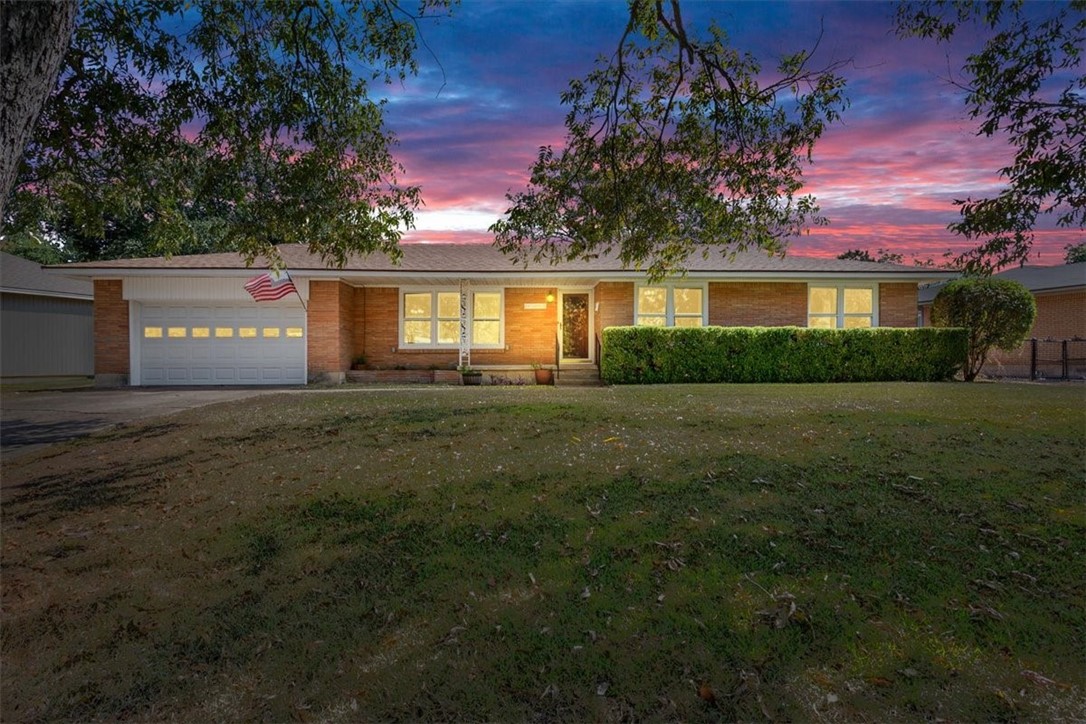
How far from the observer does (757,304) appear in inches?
795

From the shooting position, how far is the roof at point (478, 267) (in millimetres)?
18141

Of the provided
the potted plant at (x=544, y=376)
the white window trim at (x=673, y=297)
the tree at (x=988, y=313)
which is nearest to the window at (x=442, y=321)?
the potted plant at (x=544, y=376)

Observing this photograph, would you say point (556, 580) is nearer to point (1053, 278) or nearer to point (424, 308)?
point (424, 308)

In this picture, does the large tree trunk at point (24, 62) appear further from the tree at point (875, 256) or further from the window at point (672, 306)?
the tree at point (875, 256)

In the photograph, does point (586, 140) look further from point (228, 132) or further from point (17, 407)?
point (17, 407)

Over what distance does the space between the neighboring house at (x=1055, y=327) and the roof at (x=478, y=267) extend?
5454 millimetres

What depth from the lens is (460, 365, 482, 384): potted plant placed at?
1842 cm

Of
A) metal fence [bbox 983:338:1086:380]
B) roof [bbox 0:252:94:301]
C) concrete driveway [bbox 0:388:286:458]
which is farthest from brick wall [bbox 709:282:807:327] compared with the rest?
roof [bbox 0:252:94:301]

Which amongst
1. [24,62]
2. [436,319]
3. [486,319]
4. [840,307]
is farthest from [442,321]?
[24,62]

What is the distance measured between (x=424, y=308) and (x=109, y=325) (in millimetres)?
9109

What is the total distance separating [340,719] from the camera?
293cm

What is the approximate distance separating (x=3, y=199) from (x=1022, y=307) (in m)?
21.6

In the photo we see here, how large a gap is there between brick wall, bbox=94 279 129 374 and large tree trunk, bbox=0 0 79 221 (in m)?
18.4

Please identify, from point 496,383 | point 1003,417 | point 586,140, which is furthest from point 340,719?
point 496,383
